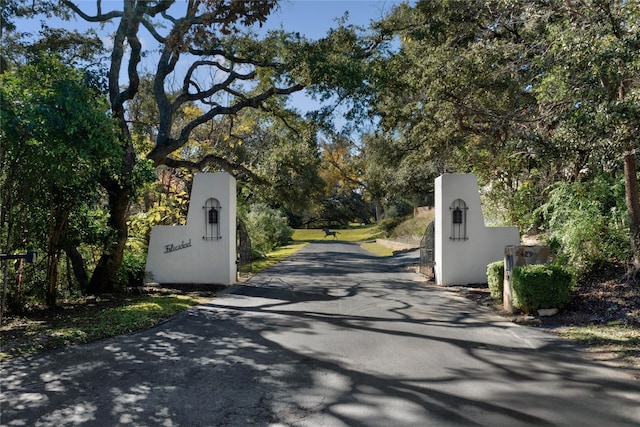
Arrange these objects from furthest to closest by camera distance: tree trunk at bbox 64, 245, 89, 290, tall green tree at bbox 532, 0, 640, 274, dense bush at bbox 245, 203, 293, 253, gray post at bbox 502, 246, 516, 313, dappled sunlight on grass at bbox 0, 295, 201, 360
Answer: dense bush at bbox 245, 203, 293, 253 < tree trunk at bbox 64, 245, 89, 290 < gray post at bbox 502, 246, 516, 313 < tall green tree at bbox 532, 0, 640, 274 < dappled sunlight on grass at bbox 0, 295, 201, 360

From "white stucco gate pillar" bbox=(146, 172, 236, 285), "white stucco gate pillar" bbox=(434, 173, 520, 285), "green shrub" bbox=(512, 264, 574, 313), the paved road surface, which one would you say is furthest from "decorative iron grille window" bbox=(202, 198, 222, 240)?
"green shrub" bbox=(512, 264, 574, 313)

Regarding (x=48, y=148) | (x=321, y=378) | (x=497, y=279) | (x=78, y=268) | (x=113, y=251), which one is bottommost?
(x=321, y=378)

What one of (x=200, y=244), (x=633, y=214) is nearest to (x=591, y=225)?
(x=633, y=214)

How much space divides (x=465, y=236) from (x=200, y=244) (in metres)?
7.24

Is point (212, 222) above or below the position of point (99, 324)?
above

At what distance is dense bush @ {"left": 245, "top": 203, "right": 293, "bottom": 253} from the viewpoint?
2544 centimetres

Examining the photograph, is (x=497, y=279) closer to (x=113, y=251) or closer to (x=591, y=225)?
(x=591, y=225)

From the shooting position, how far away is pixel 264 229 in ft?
98.9

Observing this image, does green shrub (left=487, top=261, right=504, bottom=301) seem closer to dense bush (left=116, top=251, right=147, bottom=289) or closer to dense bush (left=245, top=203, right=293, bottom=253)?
dense bush (left=116, top=251, right=147, bottom=289)

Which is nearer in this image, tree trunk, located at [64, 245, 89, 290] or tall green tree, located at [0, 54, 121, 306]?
tall green tree, located at [0, 54, 121, 306]

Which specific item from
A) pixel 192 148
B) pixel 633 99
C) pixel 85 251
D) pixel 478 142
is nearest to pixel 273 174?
pixel 192 148

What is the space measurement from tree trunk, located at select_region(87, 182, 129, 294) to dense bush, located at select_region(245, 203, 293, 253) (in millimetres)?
11494

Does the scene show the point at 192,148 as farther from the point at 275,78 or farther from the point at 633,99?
the point at 633,99

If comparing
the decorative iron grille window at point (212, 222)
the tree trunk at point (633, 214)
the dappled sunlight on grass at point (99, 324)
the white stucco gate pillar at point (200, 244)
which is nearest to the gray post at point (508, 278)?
the tree trunk at point (633, 214)
